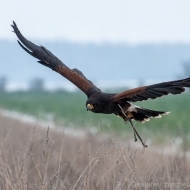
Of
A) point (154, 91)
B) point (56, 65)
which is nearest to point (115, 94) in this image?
point (154, 91)

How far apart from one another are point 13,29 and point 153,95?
6.80ft

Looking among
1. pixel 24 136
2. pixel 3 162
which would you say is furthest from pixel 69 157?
pixel 3 162

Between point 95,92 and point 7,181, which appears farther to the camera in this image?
point 95,92

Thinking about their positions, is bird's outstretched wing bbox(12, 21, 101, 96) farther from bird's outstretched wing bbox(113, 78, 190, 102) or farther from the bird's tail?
bird's outstretched wing bbox(113, 78, 190, 102)

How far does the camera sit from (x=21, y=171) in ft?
18.0

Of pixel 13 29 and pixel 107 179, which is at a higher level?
pixel 13 29

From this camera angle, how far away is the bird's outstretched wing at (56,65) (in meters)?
7.30

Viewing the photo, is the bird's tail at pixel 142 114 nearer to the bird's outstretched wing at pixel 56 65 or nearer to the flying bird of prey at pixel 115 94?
the flying bird of prey at pixel 115 94

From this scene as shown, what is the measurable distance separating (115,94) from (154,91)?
557mm

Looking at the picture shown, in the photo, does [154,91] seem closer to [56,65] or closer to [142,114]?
[142,114]

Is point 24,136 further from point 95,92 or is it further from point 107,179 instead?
point 107,179

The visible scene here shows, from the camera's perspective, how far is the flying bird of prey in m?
6.21

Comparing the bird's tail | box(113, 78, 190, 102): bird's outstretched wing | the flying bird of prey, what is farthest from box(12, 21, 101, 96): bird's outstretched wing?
box(113, 78, 190, 102): bird's outstretched wing

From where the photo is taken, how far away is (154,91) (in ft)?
20.7
